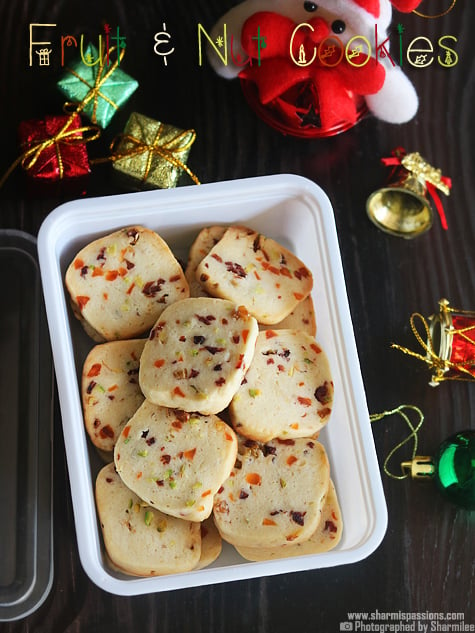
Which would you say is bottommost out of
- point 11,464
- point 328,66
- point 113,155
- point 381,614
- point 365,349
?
point 381,614

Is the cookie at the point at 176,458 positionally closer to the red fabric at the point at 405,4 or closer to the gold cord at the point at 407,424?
the gold cord at the point at 407,424

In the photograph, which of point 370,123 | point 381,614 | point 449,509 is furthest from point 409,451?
point 370,123

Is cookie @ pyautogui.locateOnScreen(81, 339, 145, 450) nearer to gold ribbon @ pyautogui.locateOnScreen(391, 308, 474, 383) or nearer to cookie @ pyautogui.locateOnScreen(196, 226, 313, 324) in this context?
cookie @ pyautogui.locateOnScreen(196, 226, 313, 324)

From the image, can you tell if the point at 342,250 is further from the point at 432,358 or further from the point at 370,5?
the point at 370,5

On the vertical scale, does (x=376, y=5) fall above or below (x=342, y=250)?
above

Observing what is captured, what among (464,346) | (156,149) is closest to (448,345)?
(464,346)

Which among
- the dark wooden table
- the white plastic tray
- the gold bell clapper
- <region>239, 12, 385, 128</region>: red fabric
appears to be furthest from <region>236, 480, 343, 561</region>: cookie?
<region>239, 12, 385, 128</region>: red fabric

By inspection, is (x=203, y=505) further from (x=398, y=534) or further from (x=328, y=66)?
(x=328, y=66)
